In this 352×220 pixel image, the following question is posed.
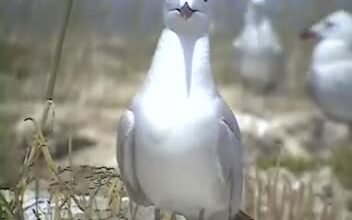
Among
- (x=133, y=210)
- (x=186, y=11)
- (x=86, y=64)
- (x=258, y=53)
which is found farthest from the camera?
(x=258, y=53)

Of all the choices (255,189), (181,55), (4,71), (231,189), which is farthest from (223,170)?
(4,71)

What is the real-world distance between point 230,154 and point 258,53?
1.47 ft

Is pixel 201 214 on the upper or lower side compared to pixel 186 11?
lower

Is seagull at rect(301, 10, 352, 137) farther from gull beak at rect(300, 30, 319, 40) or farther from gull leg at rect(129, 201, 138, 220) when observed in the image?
gull leg at rect(129, 201, 138, 220)

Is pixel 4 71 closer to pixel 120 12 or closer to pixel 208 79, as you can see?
pixel 120 12

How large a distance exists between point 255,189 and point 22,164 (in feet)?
1.02

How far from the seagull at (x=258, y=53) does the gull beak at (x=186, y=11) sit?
365mm

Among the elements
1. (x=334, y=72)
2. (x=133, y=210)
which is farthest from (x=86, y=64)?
(x=334, y=72)

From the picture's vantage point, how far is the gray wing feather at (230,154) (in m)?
0.91

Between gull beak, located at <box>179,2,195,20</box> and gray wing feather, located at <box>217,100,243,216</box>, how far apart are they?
0.10 meters

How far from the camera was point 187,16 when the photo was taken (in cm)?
Result: 88

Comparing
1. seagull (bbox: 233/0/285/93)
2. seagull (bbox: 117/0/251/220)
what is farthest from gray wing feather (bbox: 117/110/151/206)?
seagull (bbox: 233/0/285/93)

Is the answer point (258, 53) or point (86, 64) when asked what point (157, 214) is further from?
point (258, 53)

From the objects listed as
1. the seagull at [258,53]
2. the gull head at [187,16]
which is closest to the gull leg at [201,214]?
the gull head at [187,16]
